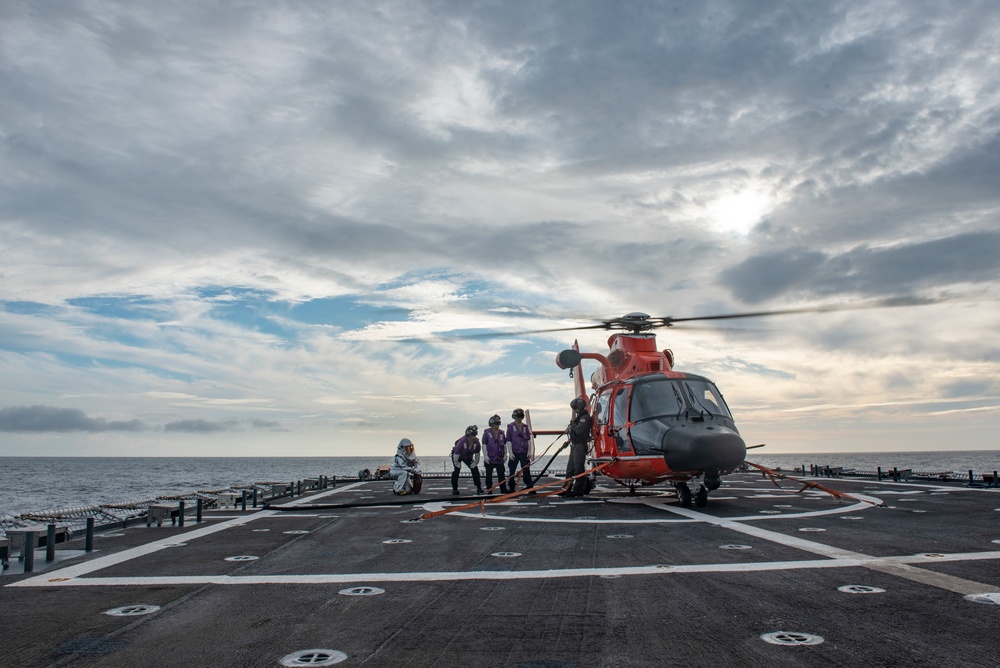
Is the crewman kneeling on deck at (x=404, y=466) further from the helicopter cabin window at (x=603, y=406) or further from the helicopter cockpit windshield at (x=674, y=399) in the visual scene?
the helicopter cockpit windshield at (x=674, y=399)

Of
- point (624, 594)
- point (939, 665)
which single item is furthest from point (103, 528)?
point (939, 665)

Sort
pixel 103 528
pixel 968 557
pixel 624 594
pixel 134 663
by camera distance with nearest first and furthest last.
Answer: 1. pixel 134 663
2. pixel 624 594
3. pixel 968 557
4. pixel 103 528

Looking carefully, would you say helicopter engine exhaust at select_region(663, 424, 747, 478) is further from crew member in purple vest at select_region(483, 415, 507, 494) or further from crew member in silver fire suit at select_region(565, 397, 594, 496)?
crew member in purple vest at select_region(483, 415, 507, 494)

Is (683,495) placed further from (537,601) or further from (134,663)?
(134,663)

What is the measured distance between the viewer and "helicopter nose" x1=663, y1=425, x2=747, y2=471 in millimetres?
13352

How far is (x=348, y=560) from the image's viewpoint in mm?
8594

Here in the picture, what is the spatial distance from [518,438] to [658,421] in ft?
22.0

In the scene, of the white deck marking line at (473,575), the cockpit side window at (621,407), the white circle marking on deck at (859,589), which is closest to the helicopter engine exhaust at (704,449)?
the cockpit side window at (621,407)

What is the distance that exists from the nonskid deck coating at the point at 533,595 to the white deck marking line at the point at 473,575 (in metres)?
0.04

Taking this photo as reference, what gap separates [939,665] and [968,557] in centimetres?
481

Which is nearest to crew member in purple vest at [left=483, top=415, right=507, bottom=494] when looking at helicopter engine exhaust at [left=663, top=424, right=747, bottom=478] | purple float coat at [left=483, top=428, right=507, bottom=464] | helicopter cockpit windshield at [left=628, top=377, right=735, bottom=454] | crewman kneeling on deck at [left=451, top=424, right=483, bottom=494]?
purple float coat at [left=483, top=428, right=507, bottom=464]

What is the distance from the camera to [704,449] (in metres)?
13.3

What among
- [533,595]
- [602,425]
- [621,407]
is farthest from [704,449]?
[533,595]

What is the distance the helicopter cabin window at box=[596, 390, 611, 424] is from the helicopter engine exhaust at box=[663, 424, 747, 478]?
3098 millimetres
